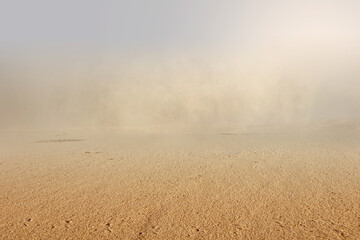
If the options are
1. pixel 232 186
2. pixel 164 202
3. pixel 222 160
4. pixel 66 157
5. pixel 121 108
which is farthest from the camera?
pixel 121 108

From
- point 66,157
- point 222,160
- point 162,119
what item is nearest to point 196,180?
point 222,160

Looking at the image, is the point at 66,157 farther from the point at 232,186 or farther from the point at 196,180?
the point at 232,186

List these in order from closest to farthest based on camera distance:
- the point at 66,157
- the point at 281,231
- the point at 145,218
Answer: the point at 281,231, the point at 145,218, the point at 66,157

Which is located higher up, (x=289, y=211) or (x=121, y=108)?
(x=121, y=108)

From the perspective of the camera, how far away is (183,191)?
297 cm

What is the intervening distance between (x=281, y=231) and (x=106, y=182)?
2011 mm

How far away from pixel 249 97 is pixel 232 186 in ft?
27.8

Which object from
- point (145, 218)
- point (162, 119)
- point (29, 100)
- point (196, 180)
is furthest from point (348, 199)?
point (29, 100)

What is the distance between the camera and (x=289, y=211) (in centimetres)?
247

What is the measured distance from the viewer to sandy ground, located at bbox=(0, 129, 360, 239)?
2.20m

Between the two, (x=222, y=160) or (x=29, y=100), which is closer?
(x=222, y=160)

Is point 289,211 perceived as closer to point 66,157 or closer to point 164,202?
point 164,202

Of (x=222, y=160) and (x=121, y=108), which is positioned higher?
(x=121, y=108)

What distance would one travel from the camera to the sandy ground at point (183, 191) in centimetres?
220
